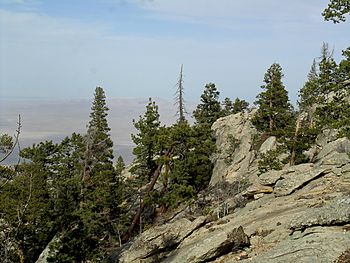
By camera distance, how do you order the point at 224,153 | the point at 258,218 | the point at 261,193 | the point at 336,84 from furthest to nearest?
the point at 224,153 < the point at 261,193 < the point at 258,218 < the point at 336,84

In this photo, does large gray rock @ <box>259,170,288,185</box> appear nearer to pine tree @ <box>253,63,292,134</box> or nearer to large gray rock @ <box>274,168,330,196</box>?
large gray rock @ <box>274,168,330,196</box>

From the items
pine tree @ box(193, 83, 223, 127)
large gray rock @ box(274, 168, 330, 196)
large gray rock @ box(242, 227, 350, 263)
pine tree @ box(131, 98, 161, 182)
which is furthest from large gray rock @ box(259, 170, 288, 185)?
pine tree @ box(193, 83, 223, 127)

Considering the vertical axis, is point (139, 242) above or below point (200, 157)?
below

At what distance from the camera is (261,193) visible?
31344mm

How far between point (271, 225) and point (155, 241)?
23.6ft

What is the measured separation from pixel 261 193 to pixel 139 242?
10487 mm

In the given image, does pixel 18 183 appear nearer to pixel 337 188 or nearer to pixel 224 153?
pixel 337 188

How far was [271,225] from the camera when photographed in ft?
72.3

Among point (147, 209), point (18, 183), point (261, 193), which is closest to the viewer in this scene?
point (18, 183)

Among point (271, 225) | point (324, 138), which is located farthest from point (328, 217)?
point (324, 138)

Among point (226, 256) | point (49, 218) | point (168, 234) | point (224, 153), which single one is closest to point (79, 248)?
point (49, 218)

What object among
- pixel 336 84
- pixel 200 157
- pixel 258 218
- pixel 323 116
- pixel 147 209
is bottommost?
pixel 147 209

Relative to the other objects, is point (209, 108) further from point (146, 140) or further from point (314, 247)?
point (314, 247)

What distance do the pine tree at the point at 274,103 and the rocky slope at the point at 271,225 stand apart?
7964mm
